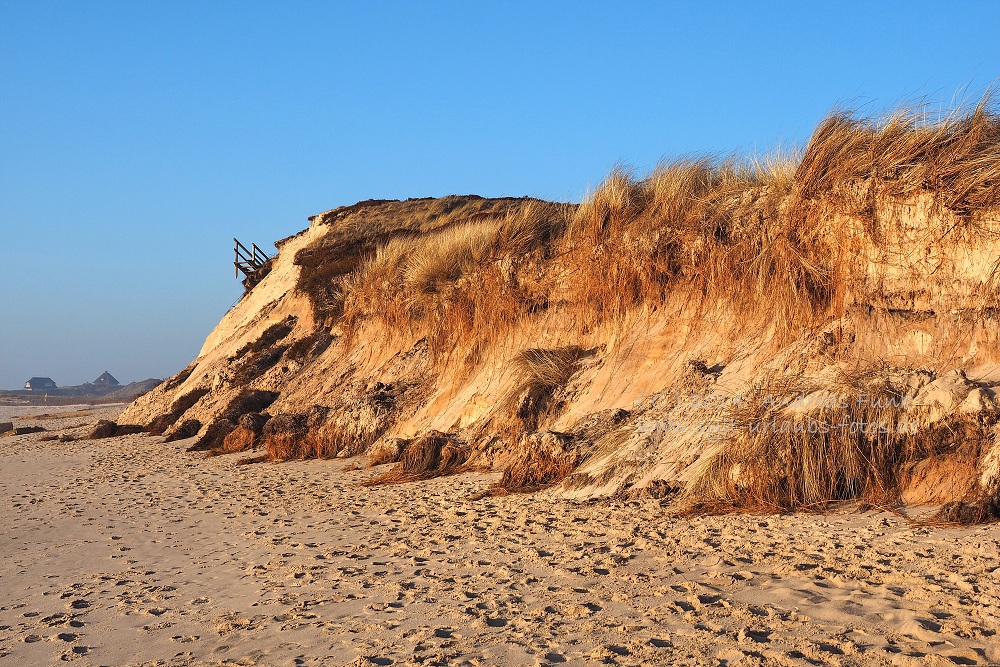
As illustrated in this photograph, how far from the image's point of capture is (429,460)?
981 cm

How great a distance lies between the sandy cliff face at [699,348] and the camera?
640cm

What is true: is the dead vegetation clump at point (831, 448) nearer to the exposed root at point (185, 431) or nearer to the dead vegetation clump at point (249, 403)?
the dead vegetation clump at point (249, 403)

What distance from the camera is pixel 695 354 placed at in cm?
907

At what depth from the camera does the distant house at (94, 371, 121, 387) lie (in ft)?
311

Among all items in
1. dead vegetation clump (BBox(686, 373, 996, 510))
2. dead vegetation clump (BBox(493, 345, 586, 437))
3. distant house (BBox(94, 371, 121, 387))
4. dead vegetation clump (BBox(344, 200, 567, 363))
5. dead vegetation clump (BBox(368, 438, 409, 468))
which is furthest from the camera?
distant house (BBox(94, 371, 121, 387))

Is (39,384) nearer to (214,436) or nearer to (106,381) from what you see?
(106,381)

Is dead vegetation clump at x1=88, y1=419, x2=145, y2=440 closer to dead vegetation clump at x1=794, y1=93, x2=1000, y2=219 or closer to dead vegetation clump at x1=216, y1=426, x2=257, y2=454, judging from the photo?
dead vegetation clump at x1=216, y1=426, x2=257, y2=454

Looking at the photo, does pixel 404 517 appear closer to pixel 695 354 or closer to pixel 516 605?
pixel 516 605

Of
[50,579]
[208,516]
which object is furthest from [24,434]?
[50,579]

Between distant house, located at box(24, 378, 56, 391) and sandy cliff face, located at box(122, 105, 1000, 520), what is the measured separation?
3630 inches

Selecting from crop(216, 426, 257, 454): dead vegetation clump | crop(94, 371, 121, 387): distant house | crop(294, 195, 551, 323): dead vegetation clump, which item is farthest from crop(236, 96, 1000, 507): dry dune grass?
crop(94, 371, 121, 387): distant house

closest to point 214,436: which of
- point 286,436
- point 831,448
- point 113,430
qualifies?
point 286,436

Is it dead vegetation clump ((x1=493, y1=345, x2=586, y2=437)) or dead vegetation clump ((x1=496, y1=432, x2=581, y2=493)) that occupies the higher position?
dead vegetation clump ((x1=493, y1=345, x2=586, y2=437))

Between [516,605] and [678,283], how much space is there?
18.9ft
